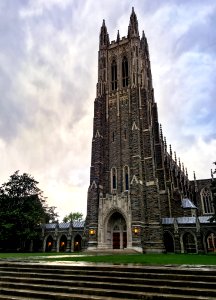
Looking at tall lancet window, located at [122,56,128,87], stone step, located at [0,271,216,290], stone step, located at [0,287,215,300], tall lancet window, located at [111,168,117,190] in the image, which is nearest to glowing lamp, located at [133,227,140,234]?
tall lancet window, located at [111,168,117,190]

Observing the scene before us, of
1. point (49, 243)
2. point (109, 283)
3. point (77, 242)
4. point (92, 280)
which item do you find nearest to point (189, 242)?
point (77, 242)

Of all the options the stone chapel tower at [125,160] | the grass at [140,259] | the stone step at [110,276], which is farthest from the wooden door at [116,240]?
the stone step at [110,276]

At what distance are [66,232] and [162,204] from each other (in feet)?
57.2

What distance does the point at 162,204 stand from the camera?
41.9 meters

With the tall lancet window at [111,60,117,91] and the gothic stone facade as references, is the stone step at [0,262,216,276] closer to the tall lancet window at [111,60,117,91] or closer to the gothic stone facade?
the gothic stone facade

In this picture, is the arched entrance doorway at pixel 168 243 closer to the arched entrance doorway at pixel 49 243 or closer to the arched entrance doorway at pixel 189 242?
the arched entrance doorway at pixel 189 242

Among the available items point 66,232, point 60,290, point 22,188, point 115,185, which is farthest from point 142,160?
point 60,290

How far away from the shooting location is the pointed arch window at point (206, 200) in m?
60.2

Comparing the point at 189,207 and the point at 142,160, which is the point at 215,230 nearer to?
the point at 189,207

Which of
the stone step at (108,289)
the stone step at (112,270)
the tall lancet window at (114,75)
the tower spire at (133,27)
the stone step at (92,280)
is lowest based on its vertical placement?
the stone step at (108,289)

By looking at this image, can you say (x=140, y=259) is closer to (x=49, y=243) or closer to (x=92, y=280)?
(x=92, y=280)

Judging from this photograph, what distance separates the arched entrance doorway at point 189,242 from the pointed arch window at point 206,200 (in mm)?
22029

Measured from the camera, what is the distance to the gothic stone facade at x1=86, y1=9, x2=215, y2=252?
37125mm

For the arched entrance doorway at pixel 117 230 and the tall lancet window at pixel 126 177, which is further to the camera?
the tall lancet window at pixel 126 177
